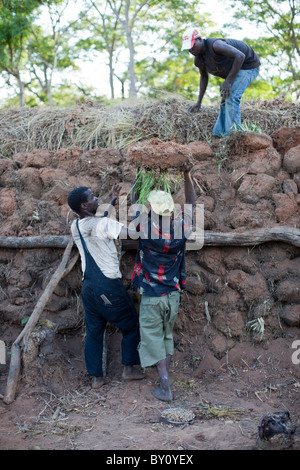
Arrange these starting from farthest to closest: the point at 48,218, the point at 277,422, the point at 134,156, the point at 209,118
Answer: the point at 209,118 → the point at 48,218 → the point at 134,156 → the point at 277,422

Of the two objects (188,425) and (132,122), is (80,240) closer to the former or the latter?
(188,425)

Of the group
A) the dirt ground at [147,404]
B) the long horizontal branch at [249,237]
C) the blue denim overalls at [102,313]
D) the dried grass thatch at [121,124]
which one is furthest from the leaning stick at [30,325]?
the dried grass thatch at [121,124]

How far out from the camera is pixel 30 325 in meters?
4.00

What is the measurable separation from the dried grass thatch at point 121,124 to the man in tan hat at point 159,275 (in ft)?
5.52

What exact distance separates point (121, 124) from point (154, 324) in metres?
2.66

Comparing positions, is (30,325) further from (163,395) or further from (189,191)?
(189,191)

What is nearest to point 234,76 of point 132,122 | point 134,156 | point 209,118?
point 209,118

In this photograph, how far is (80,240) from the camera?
148 inches

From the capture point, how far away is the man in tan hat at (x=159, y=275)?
3535mm

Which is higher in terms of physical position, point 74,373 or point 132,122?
point 132,122

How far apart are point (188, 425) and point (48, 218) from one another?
256 centimetres

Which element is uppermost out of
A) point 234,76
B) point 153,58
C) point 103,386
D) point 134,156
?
point 153,58

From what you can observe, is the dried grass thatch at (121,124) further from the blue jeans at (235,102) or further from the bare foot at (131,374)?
the bare foot at (131,374)

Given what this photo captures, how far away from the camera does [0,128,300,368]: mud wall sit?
13.5 ft
